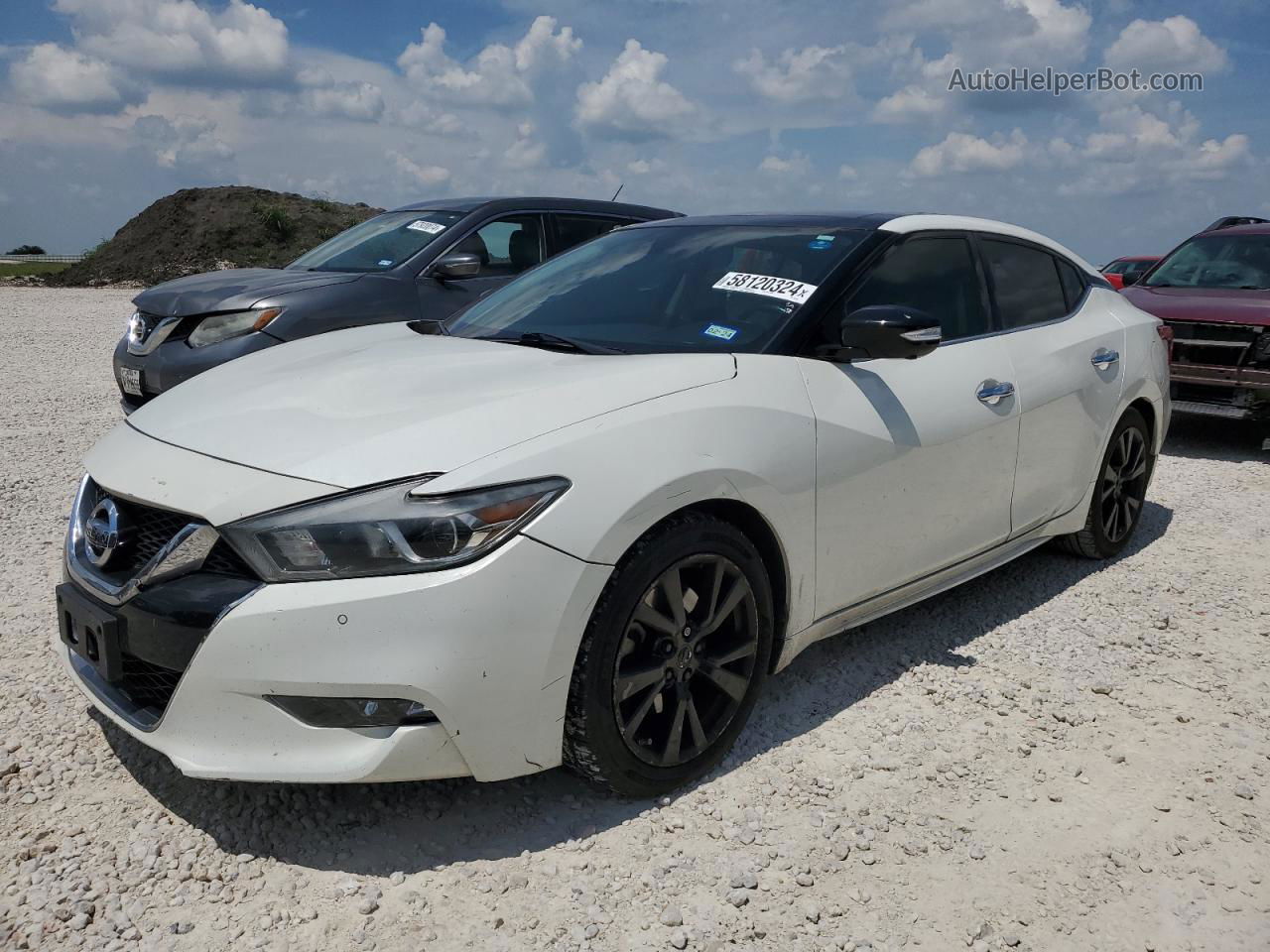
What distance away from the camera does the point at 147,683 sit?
2.64 metres

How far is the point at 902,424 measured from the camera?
3.47m

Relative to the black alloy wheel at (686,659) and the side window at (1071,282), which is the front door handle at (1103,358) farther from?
the black alloy wheel at (686,659)

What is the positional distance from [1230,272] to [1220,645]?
5.33 m

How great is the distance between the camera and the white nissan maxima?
244 cm

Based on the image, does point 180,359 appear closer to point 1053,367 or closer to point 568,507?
point 568,507

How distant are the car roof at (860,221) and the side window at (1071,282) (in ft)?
1.24

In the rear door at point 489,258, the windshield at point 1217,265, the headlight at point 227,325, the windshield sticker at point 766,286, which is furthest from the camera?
the windshield at point 1217,265

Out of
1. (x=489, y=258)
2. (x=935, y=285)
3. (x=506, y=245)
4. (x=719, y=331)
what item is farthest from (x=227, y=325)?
(x=935, y=285)

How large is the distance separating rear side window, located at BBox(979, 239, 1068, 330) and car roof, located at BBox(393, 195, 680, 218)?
386cm

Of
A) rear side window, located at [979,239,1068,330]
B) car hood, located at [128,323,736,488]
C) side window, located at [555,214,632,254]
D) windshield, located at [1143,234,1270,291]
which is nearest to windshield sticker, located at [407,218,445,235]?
side window, located at [555,214,632,254]

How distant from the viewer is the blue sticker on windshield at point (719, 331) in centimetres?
334

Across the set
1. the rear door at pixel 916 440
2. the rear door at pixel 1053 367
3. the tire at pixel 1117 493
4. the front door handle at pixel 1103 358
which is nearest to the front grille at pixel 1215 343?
the tire at pixel 1117 493

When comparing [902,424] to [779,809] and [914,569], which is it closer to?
[914,569]

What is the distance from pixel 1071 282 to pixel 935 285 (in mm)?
1193
